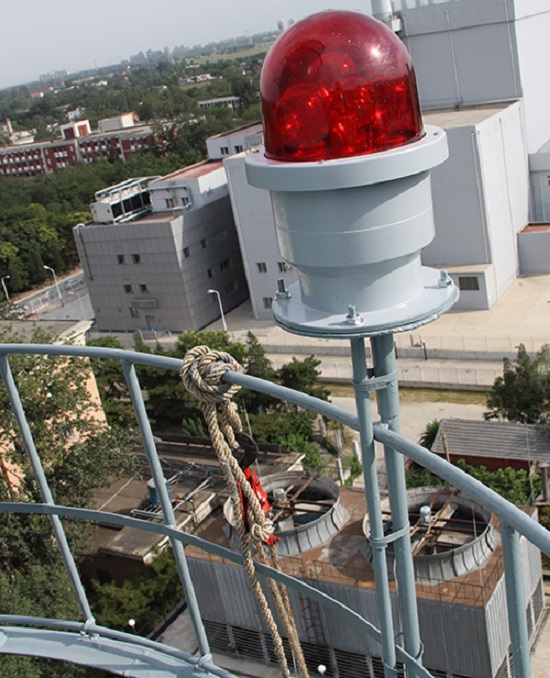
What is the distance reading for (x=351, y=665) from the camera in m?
9.59

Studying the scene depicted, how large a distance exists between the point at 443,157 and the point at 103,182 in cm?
5009

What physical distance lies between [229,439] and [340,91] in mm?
1286

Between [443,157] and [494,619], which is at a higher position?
[443,157]

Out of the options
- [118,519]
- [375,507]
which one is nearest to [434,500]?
[118,519]

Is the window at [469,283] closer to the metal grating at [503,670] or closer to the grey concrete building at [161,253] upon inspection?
the grey concrete building at [161,253]

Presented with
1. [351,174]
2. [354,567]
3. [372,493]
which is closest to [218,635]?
[354,567]

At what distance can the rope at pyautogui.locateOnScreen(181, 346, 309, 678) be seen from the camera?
2752 millimetres

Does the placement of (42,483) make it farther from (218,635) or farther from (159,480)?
(218,635)

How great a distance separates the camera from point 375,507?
2469 millimetres

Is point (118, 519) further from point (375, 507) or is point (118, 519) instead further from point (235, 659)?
point (235, 659)

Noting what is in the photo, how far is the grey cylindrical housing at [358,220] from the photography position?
2.23 metres

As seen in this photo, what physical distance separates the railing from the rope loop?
32mm

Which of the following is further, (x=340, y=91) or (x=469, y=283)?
(x=469, y=283)

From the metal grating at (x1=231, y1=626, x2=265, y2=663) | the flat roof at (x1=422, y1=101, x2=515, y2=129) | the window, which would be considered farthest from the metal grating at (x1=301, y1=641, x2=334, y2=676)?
the flat roof at (x1=422, y1=101, x2=515, y2=129)
